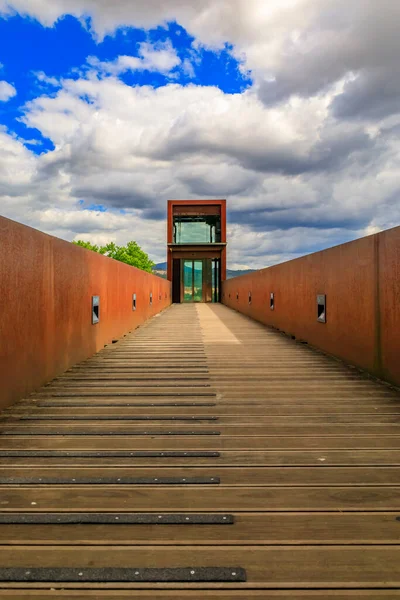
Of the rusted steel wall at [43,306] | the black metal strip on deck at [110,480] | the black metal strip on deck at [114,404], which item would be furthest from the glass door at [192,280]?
the black metal strip on deck at [110,480]

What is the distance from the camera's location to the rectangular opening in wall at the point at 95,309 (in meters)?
→ 6.00

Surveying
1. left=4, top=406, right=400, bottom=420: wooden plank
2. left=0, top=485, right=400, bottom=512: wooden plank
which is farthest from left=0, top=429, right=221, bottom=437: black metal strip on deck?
left=0, top=485, right=400, bottom=512: wooden plank

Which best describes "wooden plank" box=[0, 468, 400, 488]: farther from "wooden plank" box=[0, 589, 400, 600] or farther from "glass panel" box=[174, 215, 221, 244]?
"glass panel" box=[174, 215, 221, 244]

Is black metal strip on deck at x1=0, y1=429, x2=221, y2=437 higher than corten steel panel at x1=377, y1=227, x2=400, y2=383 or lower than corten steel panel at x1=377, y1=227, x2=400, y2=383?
lower

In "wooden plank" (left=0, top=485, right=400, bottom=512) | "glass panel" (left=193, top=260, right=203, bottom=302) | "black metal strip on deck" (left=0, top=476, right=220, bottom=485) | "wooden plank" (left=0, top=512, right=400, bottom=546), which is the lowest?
"wooden plank" (left=0, top=512, right=400, bottom=546)

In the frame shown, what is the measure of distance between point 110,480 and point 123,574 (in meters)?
0.68

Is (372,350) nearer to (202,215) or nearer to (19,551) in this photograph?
(19,551)

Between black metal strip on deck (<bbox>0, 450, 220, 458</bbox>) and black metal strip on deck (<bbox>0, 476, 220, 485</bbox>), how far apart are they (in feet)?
0.89

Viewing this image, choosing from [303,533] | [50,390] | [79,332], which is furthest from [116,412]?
[79,332]

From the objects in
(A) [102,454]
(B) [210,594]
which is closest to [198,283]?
(A) [102,454]

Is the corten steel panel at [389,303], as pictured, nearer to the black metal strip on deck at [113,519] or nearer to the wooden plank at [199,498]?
the wooden plank at [199,498]

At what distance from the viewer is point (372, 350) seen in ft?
14.4

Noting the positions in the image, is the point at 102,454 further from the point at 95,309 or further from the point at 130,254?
the point at 130,254

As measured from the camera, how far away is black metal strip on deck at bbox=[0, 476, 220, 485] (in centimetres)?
199
